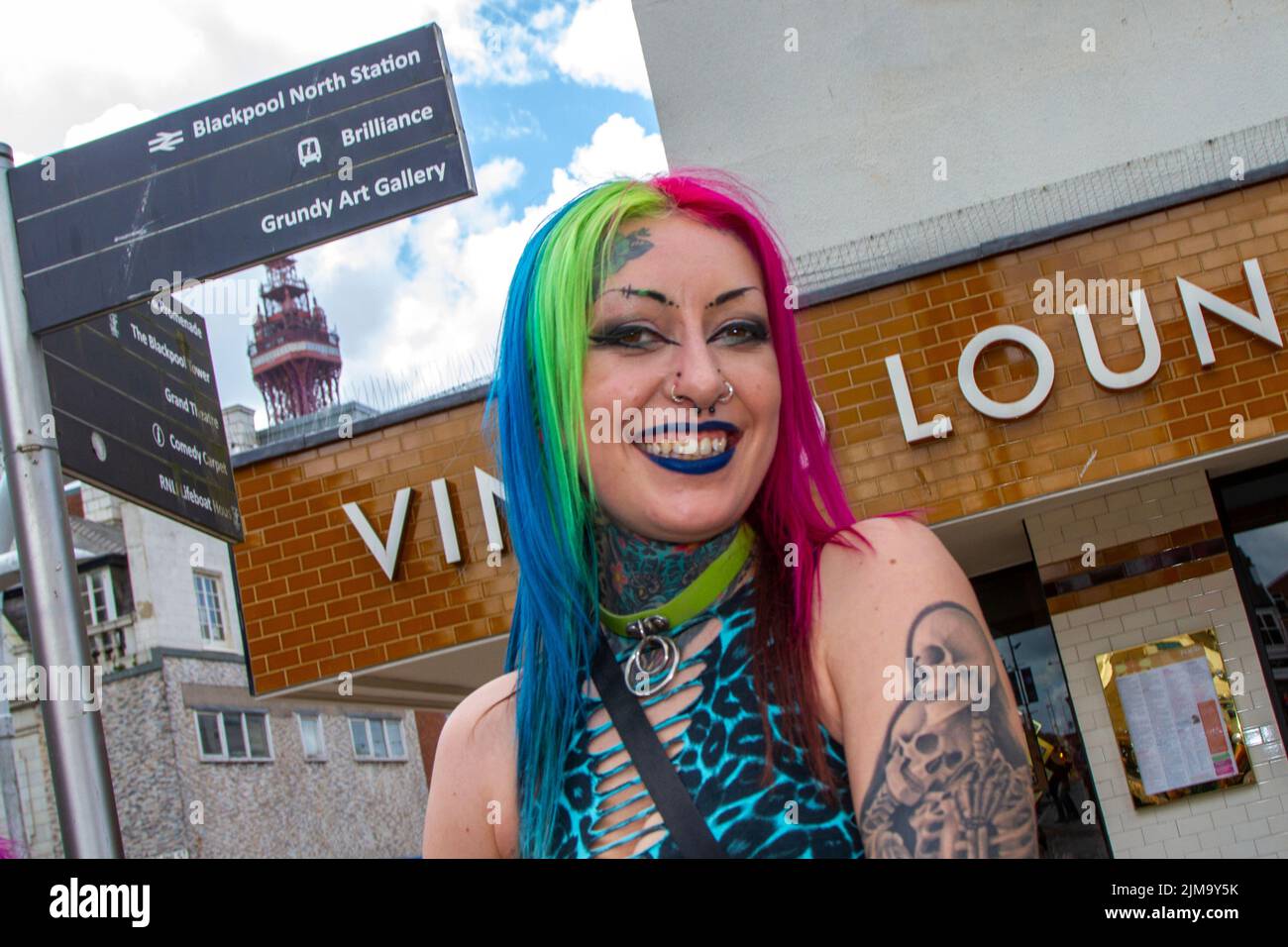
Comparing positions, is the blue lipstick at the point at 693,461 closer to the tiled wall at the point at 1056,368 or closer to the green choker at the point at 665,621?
the green choker at the point at 665,621

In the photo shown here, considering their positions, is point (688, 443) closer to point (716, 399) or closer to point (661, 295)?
point (716, 399)

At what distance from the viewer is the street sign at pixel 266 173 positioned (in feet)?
11.8

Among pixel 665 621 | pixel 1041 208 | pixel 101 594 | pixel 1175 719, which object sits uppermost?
pixel 101 594

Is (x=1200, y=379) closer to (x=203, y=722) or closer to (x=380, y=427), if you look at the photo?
(x=380, y=427)

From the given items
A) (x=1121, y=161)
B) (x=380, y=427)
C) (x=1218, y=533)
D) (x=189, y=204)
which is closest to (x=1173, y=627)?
(x=1218, y=533)

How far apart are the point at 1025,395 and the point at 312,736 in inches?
919

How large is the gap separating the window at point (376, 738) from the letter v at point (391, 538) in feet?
74.6

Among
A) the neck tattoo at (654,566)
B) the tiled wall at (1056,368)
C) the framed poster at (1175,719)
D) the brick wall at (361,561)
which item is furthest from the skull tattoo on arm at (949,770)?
the framed poster at (1175,719)

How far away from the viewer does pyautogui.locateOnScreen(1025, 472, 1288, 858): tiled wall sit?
8273 millimetres

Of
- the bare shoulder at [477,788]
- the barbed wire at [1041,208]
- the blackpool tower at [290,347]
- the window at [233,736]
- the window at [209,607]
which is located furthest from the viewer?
the blackpool tower at [290,347]

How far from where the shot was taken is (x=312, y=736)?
2822 centimetres

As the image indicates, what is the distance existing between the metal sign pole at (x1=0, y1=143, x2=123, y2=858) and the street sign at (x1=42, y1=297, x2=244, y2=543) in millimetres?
88

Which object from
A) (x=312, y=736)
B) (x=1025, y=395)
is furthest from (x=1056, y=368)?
(x=312, y=736)
